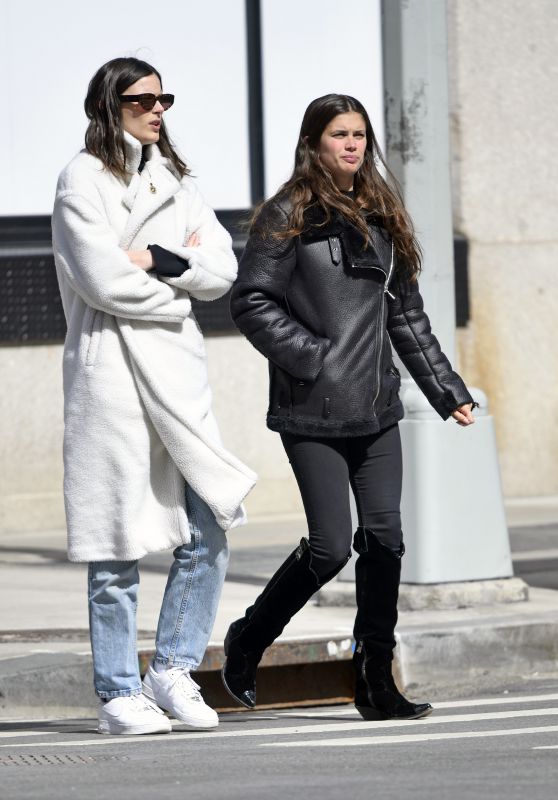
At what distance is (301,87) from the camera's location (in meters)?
12.1

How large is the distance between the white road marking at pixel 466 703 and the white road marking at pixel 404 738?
0.76 metres

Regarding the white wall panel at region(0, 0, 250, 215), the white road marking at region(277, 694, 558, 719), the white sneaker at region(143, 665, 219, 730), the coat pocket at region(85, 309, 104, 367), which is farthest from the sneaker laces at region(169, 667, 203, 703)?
the white wall panel at region(0, 0, 250, 215)

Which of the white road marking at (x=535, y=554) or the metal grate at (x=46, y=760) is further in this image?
the white road marking at (x=535, y=554)

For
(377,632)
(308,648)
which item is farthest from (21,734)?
(308,648)

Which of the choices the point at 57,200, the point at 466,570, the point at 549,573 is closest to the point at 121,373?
the point at 57,200

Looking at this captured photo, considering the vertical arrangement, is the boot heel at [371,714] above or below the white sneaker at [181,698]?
below

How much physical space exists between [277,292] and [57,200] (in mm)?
678

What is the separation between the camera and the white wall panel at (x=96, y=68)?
11.2 metres

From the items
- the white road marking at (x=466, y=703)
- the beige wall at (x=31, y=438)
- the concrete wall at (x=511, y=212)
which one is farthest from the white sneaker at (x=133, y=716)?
the concrete wall at (x=511, y=212)

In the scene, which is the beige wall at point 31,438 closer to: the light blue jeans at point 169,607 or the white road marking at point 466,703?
the white road marking at point 466,703

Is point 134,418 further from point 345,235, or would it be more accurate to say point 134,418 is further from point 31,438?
point 31,438

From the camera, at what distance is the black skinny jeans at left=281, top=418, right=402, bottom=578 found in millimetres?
5531

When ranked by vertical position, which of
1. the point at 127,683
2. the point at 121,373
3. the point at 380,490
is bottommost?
the point at 127,683

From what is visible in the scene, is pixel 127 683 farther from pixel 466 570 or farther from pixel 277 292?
pixel 466 570
